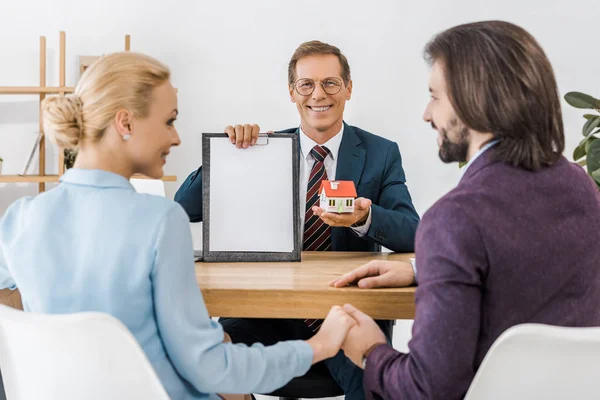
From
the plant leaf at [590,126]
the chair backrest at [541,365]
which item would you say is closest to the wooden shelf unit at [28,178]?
the plant leaf at [590,126]

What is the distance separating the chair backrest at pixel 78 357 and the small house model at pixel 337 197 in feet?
3.06

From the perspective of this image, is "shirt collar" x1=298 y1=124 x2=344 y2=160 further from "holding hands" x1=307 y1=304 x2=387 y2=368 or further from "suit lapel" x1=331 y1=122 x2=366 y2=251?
"holding hands" x1=307 y1=304 x2=387 y2=368

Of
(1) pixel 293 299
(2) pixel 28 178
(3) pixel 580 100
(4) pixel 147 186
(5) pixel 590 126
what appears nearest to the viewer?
(1) pixel 293 299

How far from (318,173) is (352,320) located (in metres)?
1.04

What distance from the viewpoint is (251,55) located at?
14.8 ft

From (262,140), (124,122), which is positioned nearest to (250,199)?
(262,140)

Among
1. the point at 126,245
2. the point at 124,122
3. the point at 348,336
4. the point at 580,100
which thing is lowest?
the point at 348,336

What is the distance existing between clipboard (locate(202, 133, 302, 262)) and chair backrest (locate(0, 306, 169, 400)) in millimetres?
857

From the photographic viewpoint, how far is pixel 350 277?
167 centimetres

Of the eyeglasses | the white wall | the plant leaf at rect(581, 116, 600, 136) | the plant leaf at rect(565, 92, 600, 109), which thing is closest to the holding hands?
the eyeglasses

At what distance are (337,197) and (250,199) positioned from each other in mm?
239

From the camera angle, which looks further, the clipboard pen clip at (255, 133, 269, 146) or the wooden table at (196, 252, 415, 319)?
the clipboard pen clip at (255, 133, 269, 146)

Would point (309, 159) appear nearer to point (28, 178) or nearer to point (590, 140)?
point (590, 140)

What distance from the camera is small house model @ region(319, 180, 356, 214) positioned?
1958 millimetres
